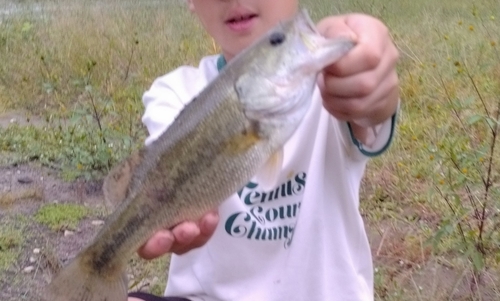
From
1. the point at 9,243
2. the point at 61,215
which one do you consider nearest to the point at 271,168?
the point at 9,243

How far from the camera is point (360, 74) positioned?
52.0 inches

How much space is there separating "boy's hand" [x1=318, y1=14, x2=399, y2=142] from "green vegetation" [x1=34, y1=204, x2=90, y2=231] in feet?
7.57

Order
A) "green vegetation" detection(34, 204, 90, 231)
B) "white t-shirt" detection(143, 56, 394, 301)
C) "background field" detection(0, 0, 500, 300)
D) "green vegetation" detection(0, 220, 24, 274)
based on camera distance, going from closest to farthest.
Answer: "white t-shirt" detection(143, 56, 394, 301) < "background field" detection(0, 0, 500, 300) < "green vegetation" detection(0, 220, 24, 274) < "green vegetation" detection(34, 204, 90, 231)

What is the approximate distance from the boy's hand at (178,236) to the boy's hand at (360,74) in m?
0.36

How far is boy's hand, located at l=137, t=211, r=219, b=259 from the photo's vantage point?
144cm

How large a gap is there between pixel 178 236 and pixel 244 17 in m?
0.71

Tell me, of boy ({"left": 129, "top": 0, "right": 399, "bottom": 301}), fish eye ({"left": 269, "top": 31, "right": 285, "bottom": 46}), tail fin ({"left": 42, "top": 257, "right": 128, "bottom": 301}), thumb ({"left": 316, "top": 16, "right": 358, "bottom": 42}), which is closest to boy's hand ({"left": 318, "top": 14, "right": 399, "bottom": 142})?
thumb ({"left": 316, "top": 16, "right": 358, "bottom": 42})

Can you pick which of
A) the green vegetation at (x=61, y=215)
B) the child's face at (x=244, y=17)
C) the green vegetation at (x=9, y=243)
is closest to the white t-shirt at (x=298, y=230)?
the child's face at (x=244, y=17)

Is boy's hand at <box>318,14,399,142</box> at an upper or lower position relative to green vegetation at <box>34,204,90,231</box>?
upper

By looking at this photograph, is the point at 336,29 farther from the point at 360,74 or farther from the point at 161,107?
the point at 161,107

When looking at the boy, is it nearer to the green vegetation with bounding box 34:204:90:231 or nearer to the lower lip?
the lower lip

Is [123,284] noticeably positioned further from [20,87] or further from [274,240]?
[20,87]

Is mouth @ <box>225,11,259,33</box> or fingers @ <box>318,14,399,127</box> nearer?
fingers @ <box>318,14,399,127</box>

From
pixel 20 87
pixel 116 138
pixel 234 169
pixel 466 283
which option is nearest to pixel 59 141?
pixel 116 138
